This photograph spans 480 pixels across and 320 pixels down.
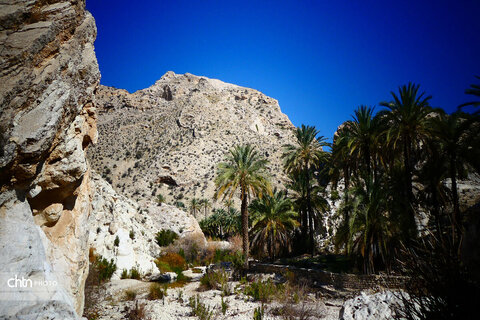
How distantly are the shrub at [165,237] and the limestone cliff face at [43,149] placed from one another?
30456mm

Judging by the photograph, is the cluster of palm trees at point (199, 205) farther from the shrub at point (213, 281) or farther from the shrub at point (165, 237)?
the shrub at point (213, 281)

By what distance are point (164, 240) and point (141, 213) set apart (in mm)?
4911

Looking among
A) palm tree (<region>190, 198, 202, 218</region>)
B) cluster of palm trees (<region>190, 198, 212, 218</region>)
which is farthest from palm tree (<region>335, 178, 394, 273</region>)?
cluster of palm trees (<region>190, 198, 212, 218</region>)

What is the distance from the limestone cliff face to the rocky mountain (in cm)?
4597

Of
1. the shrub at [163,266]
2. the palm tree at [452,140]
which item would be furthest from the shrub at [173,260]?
the palm tree at [452,140]

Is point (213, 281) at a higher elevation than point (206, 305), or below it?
higher

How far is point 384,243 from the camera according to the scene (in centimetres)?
1631

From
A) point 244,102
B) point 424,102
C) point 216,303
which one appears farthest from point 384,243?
point 244,102

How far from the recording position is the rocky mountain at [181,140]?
64875 millimetres

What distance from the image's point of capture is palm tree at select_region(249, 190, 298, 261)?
25734 millimetres

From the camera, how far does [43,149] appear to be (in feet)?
16.8

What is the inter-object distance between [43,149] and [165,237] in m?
34.4

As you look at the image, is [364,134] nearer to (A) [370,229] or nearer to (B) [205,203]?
(A) [370,229]

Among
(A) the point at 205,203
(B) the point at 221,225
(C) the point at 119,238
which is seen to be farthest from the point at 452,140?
(A) the point at 205,203
